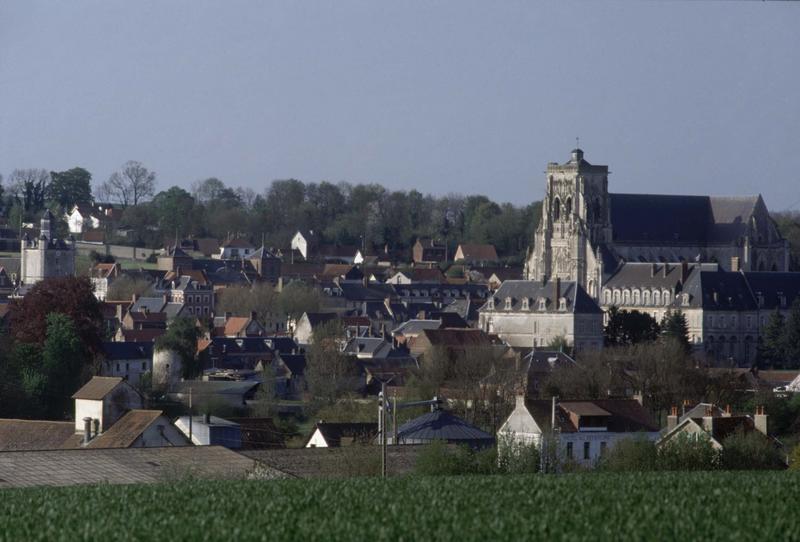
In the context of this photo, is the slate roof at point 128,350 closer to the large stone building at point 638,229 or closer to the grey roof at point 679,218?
the large stone building at point 638,229

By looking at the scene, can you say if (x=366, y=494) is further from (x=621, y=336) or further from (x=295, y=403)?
(x=621, y=336)

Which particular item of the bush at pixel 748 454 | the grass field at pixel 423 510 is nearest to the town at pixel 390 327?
the bush at pixel 748 454

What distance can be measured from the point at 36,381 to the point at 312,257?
279ft

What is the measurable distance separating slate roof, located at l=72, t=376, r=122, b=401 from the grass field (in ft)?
58.0

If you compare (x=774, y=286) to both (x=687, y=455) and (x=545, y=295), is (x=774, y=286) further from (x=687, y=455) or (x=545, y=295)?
(x=687, y=455)

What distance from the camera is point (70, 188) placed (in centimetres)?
15075

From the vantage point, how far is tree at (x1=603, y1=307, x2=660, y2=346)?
79312mm

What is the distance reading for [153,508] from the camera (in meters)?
21.6

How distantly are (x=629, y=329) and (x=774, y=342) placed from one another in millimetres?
5734

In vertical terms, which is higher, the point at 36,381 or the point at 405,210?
the point at 405,210

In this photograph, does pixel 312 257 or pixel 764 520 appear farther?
pixel 312 257

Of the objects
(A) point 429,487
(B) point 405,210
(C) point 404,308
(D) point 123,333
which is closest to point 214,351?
(D) point 123,333

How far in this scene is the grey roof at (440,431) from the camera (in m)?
39.1

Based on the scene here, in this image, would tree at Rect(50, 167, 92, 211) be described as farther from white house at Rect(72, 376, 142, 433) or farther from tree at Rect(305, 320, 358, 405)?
white house at Rect(72, 376, 142, 433)
